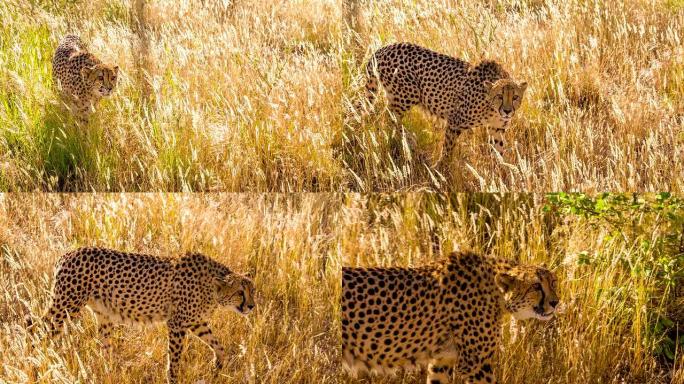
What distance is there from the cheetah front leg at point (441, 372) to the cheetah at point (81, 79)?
165cm

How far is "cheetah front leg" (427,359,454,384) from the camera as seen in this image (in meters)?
2.61

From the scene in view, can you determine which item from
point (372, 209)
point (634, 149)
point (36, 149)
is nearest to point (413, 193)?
point (372, 209)

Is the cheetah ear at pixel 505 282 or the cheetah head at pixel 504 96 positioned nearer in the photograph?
the cheetah ear at pixel 505 282

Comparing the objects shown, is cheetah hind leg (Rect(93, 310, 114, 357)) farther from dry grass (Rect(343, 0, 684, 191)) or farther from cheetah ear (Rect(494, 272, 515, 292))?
cheetah ear (Rect(494, 272, 515, 292))

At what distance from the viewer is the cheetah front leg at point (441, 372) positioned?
8.57 feet

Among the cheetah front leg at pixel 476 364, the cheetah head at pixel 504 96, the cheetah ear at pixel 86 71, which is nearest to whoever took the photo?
the cheetah front leg at pixel 476 364

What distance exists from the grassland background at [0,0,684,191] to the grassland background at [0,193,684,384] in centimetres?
10

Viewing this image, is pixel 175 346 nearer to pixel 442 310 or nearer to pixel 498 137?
pixel 442 310

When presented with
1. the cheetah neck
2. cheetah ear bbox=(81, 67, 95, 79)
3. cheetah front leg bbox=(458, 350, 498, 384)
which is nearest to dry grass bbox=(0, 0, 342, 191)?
cheetah ear bbox=(81, 67, 95, 79)

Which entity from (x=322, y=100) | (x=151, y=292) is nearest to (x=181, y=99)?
(x=322, y=100)

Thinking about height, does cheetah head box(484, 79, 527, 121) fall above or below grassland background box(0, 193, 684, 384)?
above

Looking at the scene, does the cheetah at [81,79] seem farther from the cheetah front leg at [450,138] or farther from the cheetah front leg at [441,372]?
the cheetah front leg at [441,372]

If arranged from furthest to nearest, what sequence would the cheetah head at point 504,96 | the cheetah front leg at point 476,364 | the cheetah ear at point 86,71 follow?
1. the cheetah ear at point 86,71
2. the cheetah head at point 504,96
3. the cheetah front leg at point 476,364

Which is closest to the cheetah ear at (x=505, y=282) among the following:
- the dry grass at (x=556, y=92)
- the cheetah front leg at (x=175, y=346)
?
the dry grass at (x=556, y=92)
